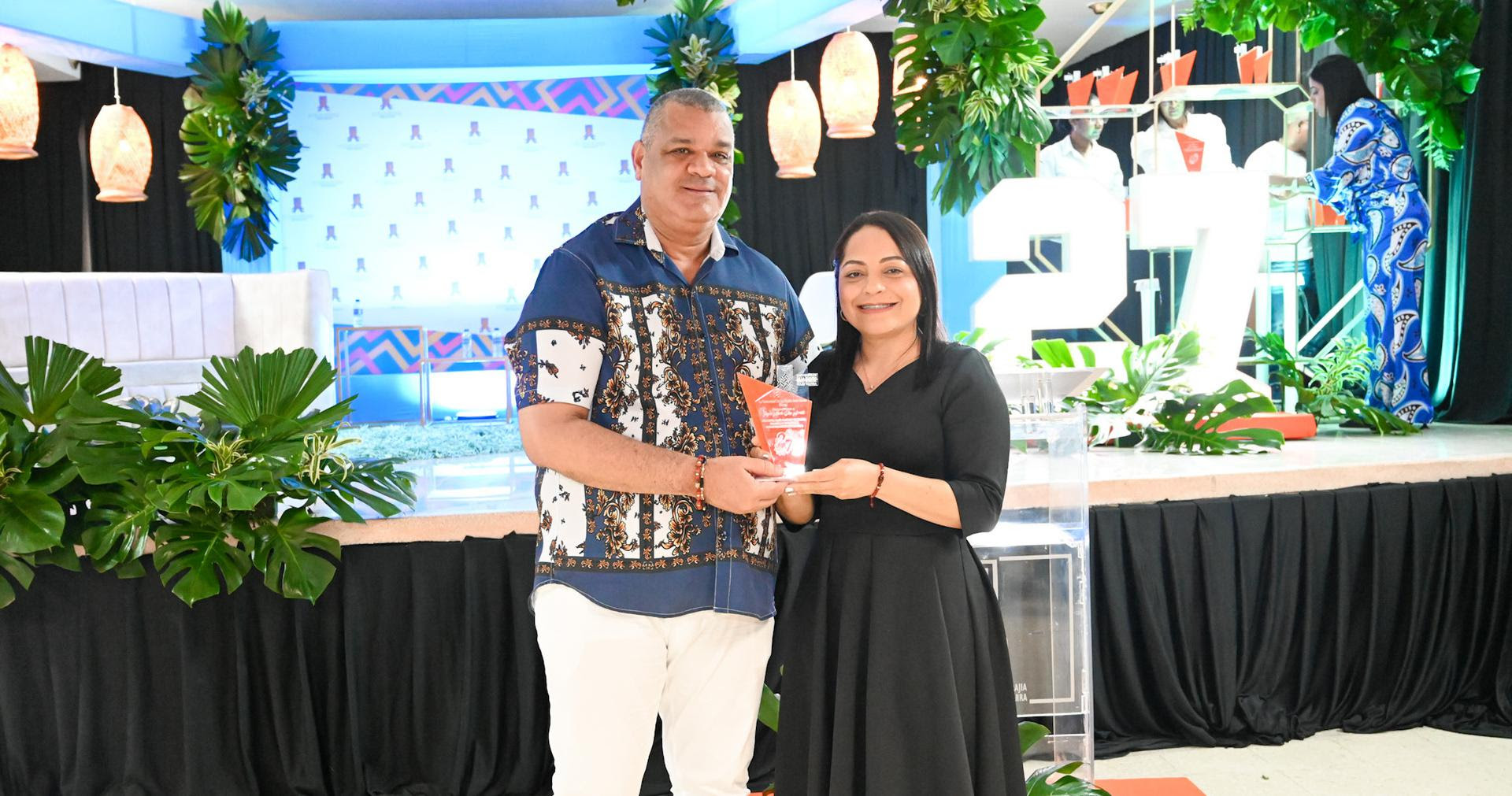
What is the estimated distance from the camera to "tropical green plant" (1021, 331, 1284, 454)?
4.39 m

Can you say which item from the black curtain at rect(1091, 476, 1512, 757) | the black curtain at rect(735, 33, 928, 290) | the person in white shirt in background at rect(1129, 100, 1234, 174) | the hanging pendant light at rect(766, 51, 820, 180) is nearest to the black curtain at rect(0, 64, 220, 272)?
the black curtain at rect(735, 33, 928, 290)

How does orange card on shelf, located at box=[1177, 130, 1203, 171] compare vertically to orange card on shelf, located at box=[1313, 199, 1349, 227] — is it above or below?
above

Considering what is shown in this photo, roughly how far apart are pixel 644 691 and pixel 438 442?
5.14 meters

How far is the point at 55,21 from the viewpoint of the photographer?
790 cm

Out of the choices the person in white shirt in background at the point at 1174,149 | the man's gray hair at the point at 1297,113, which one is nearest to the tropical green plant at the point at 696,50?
the person in white shirt in background at the point at 1174,149

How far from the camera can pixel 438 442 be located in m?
6.79

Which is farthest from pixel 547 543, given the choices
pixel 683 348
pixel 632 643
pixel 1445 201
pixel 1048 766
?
pixel 1445 201

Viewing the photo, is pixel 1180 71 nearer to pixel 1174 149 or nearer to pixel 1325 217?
pixel 1325 217

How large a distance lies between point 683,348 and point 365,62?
8.49m

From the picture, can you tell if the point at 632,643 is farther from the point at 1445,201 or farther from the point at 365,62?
the point at 365,62

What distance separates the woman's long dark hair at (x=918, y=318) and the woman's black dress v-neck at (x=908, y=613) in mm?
22

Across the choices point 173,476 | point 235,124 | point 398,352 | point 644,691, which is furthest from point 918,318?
point 398,352

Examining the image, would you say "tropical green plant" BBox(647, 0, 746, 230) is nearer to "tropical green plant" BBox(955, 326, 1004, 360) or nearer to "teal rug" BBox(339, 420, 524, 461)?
"teal rug" BBox(339, 420, 524, 461)

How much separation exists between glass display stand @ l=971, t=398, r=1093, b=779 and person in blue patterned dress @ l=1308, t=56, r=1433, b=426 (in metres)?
3.57
